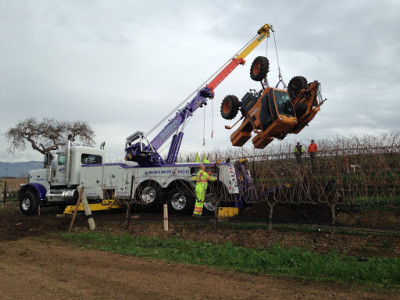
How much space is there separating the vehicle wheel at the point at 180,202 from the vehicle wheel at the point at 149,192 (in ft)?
1.79

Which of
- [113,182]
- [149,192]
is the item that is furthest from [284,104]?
[113,182]

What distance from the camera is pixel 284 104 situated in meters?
9.25

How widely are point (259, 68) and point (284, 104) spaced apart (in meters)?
1.44

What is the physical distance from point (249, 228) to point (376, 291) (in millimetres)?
4356

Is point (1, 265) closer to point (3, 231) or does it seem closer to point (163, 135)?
point (3, 231)

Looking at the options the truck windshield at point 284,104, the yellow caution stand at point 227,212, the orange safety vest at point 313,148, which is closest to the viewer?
the truck windshield at point 284,104

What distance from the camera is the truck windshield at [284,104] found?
30.0 feet

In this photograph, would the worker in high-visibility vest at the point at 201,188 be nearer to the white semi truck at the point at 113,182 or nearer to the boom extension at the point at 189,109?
the white semi truck at the point at 113,182

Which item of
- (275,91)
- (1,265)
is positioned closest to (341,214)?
(275,91)

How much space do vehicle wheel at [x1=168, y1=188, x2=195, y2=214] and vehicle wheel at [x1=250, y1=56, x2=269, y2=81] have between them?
14.3 ft

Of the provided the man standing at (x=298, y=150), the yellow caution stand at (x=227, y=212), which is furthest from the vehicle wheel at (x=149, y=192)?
the man standing at (x=298, y=150)

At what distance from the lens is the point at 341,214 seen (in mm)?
9891

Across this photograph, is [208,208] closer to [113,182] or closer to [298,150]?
[113,182]

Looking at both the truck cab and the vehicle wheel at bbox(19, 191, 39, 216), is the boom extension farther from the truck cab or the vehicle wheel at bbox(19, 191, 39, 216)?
the vehicle wheel at bbox(19, 191, 39, 216)
